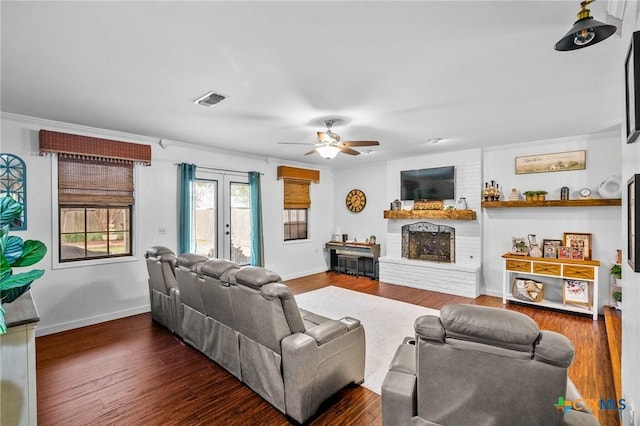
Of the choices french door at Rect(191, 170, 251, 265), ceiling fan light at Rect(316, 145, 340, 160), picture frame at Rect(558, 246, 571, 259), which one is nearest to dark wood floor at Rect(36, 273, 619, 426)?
picture frame at Rect(558, 246, 571, 259)

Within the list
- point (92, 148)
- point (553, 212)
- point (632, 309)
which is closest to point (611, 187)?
point (553, 212)

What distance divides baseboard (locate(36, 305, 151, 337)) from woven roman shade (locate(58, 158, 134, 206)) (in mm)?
1542

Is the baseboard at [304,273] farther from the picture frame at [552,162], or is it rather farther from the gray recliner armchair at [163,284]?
the picture frame at [552,162]

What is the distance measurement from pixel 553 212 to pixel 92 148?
6878 millimetres

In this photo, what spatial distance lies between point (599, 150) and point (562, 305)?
2357mm

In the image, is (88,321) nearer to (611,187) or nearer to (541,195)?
(541,195)

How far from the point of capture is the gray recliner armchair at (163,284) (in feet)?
11.7

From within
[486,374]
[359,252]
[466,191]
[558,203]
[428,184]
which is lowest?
[359,252]

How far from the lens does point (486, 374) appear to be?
1.28 m

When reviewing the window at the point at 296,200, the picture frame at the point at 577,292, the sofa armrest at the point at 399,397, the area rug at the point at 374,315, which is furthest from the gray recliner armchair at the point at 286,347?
the window at the point at 296,200

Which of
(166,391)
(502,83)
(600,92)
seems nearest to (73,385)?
(166,391)

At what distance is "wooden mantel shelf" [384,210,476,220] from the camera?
17.8ft

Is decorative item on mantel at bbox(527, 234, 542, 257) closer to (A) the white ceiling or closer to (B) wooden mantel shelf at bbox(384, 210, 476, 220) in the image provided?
(B) wooden mantel shelf at bbox(384, 210, 476, 220)

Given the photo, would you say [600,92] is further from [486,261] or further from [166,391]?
[166,391]
